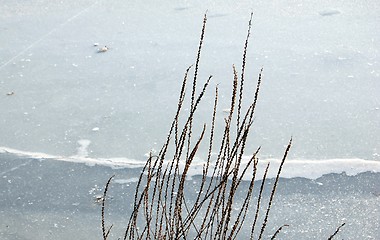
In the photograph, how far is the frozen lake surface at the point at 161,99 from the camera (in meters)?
2.64

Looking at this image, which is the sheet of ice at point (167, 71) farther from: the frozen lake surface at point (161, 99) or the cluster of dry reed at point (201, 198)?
the cluster of dry reed at point (201, 198)

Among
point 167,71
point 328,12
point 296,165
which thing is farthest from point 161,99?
point 328,12

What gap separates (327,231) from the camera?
2.47m

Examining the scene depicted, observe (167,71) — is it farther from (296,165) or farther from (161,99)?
(296,165)

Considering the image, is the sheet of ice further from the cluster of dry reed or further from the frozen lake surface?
the cluster of dry reed

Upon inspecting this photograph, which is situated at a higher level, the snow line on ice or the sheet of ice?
the sheet of ice

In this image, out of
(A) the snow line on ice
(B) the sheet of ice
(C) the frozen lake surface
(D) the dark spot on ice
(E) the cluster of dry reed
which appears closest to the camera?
(E) the cluster of dry reed

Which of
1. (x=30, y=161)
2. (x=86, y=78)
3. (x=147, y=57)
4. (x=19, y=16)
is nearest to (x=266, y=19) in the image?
(x=147, y=57)

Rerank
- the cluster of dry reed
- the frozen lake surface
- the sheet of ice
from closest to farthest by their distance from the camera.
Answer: the cluster of dry reed < the frozen lake surface < the sheet of ice

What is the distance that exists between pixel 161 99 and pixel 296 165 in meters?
0.98

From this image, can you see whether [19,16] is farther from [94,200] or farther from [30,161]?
[94,200]

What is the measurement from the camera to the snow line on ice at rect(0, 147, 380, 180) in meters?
2.81

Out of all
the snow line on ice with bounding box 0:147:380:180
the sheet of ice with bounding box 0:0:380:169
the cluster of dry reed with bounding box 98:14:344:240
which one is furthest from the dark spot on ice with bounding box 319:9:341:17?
the snow line on ice with bounding box 0:147:380:180

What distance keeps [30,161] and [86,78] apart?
957 millimetres
